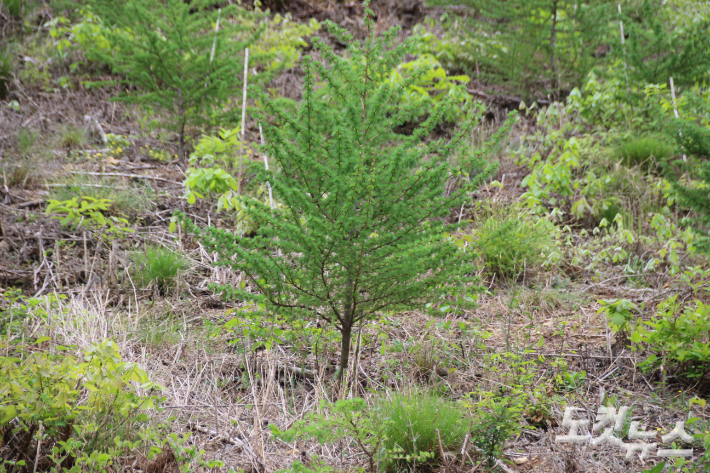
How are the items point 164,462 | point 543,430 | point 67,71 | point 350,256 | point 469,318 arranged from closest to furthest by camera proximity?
point 164,462
point 350,256
point 543,430
point 469,318
point 67,71

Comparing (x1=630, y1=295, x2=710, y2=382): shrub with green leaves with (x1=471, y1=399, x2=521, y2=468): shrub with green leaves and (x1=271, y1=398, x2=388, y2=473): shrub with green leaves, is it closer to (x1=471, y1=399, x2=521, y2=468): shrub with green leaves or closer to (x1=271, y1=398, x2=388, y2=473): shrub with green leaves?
(x1=471, y1=399, x2=521, y2=468): shrub with green leaves

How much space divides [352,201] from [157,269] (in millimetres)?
2500

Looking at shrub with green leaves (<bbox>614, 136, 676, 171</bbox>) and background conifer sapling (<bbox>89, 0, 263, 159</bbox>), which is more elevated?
background conifer sapling (<bbox>89, 0, 263, 159</bbox>)

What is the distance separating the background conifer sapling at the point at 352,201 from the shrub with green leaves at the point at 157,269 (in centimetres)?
172

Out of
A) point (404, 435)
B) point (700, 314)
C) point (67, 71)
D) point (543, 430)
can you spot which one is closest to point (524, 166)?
point (700, 314)

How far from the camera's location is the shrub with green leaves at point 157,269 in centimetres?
421

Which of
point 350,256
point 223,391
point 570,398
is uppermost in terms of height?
point 350,256

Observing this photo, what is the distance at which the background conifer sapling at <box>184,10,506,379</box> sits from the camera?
8.24ft

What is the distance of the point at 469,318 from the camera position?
4.08 m

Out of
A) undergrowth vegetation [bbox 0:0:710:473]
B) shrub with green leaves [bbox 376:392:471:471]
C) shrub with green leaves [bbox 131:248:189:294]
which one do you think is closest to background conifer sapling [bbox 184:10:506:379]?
undergrowth vegetation [bbox 0:0:710:473]

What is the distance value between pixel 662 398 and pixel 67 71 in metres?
9.65

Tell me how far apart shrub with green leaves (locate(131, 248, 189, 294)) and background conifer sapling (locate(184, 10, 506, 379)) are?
1720mm

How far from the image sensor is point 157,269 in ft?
13.9

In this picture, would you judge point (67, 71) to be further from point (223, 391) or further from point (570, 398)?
point (570, 398)
